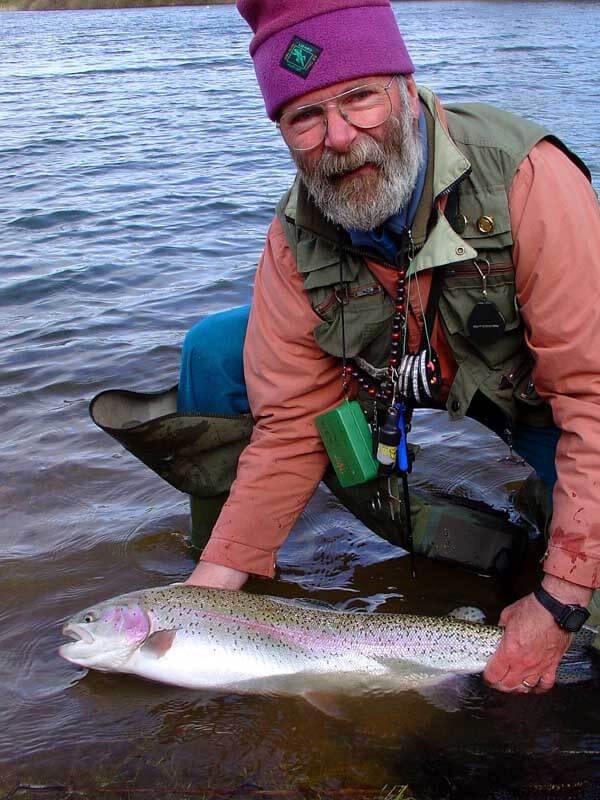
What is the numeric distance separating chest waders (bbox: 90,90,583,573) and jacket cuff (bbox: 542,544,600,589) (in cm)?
69

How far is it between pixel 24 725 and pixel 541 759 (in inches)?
70.9

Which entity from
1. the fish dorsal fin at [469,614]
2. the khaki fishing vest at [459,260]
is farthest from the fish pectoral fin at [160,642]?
the khaki fishing vest at [459,260]

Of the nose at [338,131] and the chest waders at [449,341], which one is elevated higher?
the nose at [338,131]

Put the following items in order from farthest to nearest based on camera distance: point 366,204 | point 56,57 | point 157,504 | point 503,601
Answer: point 56,57
point 157,504
point 503,601
point 366,204

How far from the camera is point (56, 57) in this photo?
100 feet

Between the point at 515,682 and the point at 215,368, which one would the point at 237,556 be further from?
the point at 515,682

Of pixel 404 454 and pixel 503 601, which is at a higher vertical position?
pixel 404 454

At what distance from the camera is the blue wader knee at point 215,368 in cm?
388

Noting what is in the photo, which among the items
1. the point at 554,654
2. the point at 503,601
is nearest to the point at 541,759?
the point at 554,654

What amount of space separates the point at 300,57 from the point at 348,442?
4.80ft

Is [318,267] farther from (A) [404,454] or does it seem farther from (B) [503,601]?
(B) [503,601]

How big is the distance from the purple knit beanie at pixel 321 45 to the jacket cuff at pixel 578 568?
1.81 metres

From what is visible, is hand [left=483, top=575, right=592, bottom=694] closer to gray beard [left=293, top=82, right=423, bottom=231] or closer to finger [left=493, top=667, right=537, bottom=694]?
finger [left=493, top=667, right=537, bottom=694]

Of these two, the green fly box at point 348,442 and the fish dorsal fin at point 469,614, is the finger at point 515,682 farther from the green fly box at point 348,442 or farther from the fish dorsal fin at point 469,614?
the green fly box at point 348,442
